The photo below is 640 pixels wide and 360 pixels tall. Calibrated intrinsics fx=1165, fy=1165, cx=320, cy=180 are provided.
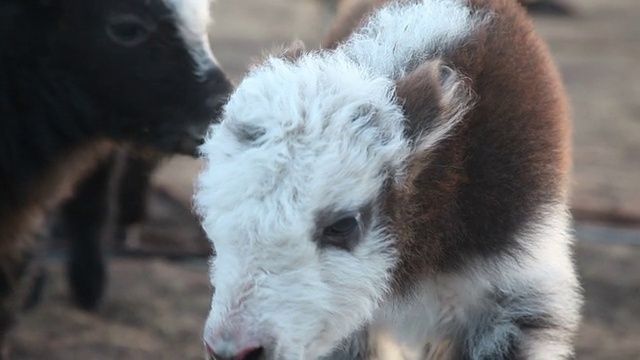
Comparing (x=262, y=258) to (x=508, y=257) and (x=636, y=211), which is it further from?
(x=636, y=211)

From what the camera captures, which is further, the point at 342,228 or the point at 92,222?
the point at 92,222

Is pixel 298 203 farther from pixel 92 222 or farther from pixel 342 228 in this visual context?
pixel 92 222

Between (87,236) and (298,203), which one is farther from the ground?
(87,236)

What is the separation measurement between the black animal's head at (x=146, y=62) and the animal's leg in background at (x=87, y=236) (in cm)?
109

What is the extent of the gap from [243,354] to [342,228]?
16.7 inches

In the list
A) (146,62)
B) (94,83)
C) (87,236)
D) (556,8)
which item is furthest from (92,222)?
(556,8)

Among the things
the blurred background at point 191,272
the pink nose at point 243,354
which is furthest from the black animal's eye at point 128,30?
the pink nose at point 243,354

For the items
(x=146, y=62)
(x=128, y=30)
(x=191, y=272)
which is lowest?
(x=191, y=272)

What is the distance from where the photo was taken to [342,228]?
2.92 metres

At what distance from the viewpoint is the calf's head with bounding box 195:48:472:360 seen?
279cm

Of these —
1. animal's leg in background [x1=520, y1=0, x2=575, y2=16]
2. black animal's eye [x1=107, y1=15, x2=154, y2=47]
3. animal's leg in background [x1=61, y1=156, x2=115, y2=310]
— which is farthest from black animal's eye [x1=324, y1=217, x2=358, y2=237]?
animal's leg in background [x1=520, y1=0, x2=575, y2=16]

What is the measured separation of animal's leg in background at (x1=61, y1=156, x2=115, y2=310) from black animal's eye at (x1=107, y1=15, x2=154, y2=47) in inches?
47.9

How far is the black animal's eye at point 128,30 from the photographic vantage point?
170 inches

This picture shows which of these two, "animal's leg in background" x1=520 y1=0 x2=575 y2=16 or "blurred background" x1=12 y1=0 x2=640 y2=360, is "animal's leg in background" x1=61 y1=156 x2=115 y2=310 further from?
"animal's leg in background" x1=520 y1=0 x2=575 y2=16
